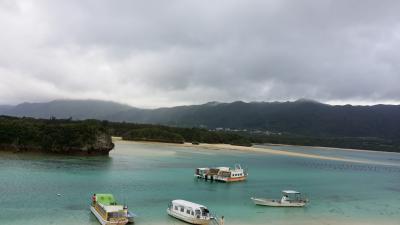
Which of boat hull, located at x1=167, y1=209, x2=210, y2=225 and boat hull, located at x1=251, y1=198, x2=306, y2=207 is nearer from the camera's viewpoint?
boat hull, located at x1=167, y1=209, x2=210, y2=225

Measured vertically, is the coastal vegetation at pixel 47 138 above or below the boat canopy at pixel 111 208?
above

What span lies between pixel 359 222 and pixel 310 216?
194 inches

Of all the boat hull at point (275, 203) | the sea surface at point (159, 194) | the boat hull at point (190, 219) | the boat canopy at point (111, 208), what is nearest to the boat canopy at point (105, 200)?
the sea surface at point (159, 194)

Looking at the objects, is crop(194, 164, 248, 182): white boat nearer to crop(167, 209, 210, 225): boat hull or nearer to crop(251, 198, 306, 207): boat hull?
crop(251, 198, 306, 207): boat hull

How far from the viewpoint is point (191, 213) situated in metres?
36.1

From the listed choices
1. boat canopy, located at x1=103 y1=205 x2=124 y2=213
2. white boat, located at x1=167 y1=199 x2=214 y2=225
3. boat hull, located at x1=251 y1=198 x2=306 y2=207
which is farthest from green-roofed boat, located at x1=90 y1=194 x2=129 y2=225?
boat hull, located at x1=251 y1=198 x2=306 y2=207

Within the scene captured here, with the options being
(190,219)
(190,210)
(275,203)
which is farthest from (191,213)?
(275,203)

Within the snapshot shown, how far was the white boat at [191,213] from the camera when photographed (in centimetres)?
3550

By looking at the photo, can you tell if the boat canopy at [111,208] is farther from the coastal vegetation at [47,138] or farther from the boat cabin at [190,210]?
the coastal vegetation at [47,138]

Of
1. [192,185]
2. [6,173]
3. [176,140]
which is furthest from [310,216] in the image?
[176,140]

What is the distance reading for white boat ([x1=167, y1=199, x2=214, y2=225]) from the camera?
35500 mm

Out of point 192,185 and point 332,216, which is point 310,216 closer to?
point 332,216

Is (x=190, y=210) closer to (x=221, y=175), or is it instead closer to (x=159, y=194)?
(x=159, y=194)

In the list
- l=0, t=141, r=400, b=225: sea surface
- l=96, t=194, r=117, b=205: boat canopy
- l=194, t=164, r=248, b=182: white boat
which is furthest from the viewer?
l=194, t=164, r=248, b=182: white boat
